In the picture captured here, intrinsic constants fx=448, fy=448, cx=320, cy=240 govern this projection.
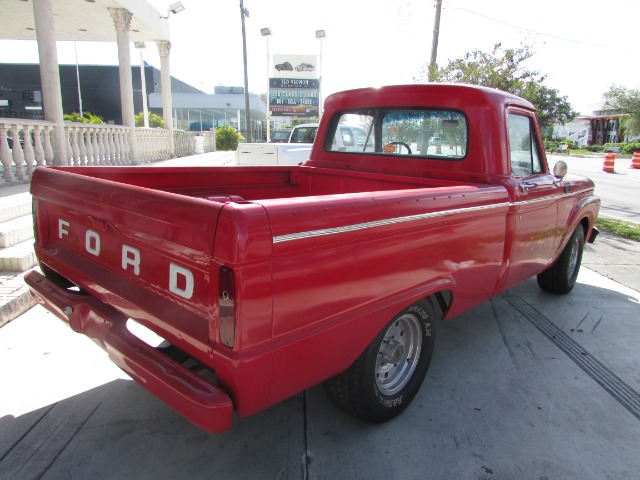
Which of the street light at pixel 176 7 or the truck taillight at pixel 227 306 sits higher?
the street light at pixel 176 7

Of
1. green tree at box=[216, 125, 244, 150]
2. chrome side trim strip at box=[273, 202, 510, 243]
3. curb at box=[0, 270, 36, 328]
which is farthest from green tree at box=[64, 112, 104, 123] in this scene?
chrome side trim strip at box=[273, 202, 510, 243]

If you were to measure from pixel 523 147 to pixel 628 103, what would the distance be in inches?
2280

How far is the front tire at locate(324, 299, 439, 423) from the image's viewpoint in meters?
2.34

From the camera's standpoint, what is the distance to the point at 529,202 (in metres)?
3.31

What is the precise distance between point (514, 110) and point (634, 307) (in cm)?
264

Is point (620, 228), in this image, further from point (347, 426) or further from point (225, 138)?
point (225, 138)

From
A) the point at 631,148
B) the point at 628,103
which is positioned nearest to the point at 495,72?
the point at 631,148

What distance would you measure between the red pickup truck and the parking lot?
0.92 ft

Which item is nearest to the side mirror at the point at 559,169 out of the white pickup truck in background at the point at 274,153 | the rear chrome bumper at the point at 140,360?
the rear chrome bumper at the point at 140,360

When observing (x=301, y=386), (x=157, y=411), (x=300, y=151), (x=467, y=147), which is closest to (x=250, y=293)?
(x=301, y=386)

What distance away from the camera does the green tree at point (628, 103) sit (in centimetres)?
4900

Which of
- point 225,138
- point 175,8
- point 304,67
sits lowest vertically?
point 225,138

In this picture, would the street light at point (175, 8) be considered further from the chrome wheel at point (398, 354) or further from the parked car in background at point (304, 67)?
the chrome wheel at point (398, 354)

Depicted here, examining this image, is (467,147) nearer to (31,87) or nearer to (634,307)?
(634,307)
